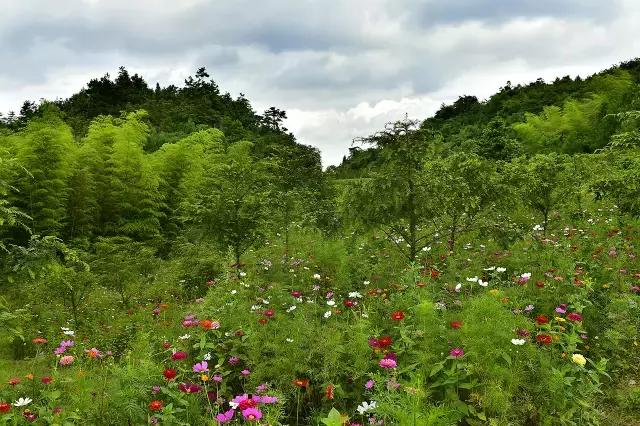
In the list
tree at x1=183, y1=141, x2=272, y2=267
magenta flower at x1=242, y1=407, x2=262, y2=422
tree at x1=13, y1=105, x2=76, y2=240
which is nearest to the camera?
magenta flower at x1=242, y1=407, x2=262, y2=422

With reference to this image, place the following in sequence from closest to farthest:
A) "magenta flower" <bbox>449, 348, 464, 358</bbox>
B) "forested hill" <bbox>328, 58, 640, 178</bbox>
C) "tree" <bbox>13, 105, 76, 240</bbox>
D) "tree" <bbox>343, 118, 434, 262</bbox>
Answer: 1. "magenta flower" <bbox>449, 348, 464, 358</bbox>
2. "tree" <bbox>343, 118, 434, 262</bbox>
3. "tree" <bbox>13, 105, 76, 240</bbox>
4. "forested hill" <bbox>328, 58, 640, 178</bbox>

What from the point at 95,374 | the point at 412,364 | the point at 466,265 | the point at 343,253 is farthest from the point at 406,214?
the point at 95,374

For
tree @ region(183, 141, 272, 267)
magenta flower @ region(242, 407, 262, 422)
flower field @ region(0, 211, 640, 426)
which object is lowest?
flower field @ region(0, 211, 640, 426)

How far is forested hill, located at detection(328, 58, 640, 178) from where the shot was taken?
19938 mm

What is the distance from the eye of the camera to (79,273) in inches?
253

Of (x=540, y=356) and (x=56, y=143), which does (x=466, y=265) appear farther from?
(x=56, y=143)

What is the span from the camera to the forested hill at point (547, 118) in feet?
65.4

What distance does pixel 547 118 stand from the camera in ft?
78.5

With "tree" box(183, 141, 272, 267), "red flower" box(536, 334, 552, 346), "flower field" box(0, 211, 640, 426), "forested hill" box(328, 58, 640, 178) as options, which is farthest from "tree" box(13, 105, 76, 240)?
"red flower" box(536, 334, 552, 346)

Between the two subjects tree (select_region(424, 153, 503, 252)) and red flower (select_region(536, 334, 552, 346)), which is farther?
tree (select_region(424, 153, 503, 252))

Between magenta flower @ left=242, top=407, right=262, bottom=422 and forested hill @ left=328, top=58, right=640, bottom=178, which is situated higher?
forested hill @ left=328, top=58, right=640, bottom=178

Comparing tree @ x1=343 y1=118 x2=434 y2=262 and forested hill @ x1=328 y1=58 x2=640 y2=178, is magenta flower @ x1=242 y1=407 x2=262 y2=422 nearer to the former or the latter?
tree @ x1=343 y1=118 x2=434 y2=262

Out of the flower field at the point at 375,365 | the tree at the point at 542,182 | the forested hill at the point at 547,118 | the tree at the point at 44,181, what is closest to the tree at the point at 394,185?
the flower field at the point at 375,365

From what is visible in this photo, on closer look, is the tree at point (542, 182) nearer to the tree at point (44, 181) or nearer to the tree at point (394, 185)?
the tree at point (394, 185)
